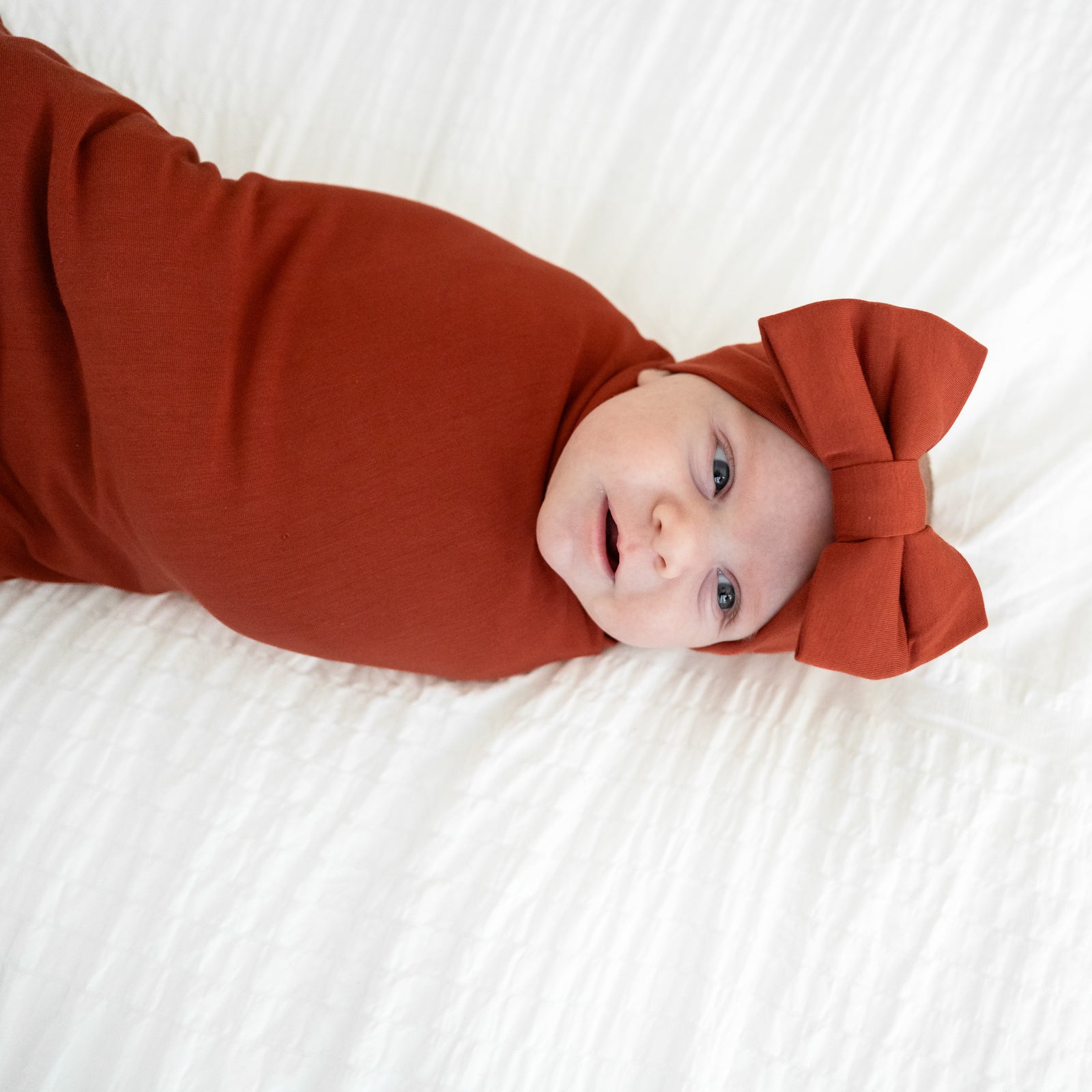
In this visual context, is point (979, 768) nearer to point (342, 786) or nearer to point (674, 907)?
point (674, 907)

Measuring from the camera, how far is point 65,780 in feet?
4.21

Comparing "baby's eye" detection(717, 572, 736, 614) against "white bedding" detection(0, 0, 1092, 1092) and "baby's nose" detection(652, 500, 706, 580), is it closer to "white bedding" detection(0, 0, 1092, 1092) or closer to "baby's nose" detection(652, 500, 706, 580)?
"baby's nose" detection(652, 500, 706, 580)

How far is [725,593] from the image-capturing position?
123 cm

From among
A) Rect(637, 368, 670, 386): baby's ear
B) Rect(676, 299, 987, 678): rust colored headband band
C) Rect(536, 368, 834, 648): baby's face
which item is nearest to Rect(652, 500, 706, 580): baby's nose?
Rect(536, 368, 834, 648): baby's face

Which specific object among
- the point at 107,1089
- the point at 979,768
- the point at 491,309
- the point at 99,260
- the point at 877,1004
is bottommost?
the point at 107,1089

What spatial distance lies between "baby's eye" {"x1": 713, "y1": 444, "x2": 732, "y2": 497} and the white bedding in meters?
0.34

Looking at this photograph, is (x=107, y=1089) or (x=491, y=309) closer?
(x=107, y=1089)

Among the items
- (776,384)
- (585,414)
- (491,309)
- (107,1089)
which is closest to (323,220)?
(491,309)

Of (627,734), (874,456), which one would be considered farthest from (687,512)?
(627,734)

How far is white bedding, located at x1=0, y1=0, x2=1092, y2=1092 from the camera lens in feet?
3.89

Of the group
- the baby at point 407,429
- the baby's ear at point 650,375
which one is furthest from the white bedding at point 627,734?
the baby's ear at point 650,375

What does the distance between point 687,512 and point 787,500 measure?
14cm

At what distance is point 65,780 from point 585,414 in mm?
887

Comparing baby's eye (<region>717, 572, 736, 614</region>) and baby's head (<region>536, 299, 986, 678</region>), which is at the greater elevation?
baby's head (<region>536, 299, 986, 678</region>)
